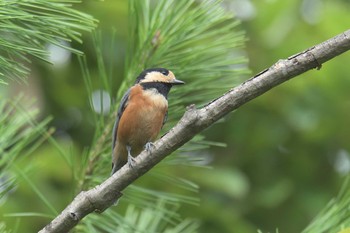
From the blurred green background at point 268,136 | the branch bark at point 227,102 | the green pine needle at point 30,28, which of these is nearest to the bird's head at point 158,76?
the green pine needle at point 30,28

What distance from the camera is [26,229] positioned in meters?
3.71

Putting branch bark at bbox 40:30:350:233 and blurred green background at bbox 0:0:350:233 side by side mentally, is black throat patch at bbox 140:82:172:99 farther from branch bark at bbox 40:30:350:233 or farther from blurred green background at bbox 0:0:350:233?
branch bark at bbox 40:30:350:233

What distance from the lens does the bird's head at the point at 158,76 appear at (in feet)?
8.73

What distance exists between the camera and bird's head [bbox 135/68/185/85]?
2.66 metres

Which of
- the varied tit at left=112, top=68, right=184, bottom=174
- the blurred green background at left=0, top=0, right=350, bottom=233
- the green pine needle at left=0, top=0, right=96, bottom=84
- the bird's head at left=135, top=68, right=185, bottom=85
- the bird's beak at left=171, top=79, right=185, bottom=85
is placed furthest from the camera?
the blurred green background at left=0, top=0, right=350, bottom=233

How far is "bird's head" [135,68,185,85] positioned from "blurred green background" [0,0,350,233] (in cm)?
104

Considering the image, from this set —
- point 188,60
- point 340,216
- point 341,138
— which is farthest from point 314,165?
point 340,216

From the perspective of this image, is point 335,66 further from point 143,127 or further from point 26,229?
point 26,229

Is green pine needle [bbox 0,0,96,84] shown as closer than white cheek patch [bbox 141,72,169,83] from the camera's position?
Yes

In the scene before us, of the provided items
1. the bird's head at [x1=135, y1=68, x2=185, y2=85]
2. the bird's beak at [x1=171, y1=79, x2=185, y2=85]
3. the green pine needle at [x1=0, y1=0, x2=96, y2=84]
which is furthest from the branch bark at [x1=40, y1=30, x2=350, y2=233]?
the bird's beak at [x1=171, y1=79, x2=185, y2=85]

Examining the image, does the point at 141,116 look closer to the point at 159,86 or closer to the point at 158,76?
the point at 159,86

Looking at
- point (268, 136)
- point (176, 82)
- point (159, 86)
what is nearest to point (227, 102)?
point (176, 82)

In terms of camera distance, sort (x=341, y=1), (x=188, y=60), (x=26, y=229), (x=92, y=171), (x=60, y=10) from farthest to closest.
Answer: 1. (x=341, y=1)
2. (x=26, y=229)
3. (x=188, y=60)
4. (x=92, y=171)
5. (x=60, y=10)

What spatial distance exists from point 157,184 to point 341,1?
1687mm
